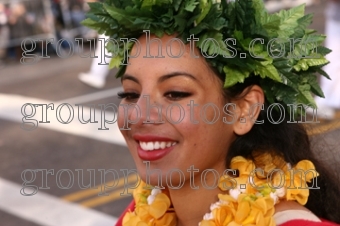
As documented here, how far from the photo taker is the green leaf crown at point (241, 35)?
2.66 meters

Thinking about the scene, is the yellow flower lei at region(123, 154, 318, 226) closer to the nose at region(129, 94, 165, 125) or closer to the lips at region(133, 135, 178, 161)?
the lips at region(133, 135, 178, 161)

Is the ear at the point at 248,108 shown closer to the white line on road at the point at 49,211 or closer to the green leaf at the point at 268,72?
the green leaf at the point at 268,72

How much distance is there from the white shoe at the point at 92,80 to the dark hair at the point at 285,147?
8.59m

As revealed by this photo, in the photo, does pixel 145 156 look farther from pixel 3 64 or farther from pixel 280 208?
pixel 3 64

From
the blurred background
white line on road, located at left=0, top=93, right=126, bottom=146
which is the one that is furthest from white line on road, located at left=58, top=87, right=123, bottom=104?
white line on road, located at left=0, top=93, right=126, bottom=146

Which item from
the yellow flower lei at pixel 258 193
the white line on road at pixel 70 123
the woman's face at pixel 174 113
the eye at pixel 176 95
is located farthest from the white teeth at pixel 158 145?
the white line on road at pixel 70 123

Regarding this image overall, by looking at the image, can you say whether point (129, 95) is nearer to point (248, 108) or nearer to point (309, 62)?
point (248, 108)

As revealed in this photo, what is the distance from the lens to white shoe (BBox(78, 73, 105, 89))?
11.3 m

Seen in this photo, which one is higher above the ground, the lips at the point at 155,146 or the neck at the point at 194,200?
the lips at the point at 155,146

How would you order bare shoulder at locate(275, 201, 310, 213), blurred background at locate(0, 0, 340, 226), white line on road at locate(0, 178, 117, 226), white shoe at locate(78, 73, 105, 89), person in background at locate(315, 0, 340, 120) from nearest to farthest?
bare shoulder at locate(275, 201, 310, 213) < white line on road at locate(0, 178, 117, 226) < blurred background at locate(0, 0, 340, 226) < person in background at locate(315, 0, 340, 120) < white shoe at locate(78, 73, 105, 89)

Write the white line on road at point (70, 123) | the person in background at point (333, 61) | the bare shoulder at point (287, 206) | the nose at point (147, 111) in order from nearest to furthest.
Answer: the nose at point (147, 111) → the bare shoulder at point (287, 206) → the person in background at point (333, 61) → the white line on road at point (70, 123)

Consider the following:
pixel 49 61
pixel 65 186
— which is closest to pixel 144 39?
pixel 65 186

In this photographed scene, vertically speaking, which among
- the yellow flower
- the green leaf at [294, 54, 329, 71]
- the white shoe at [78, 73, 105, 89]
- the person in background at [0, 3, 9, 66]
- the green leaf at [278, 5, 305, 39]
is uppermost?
the person in background at [0, 3, 9, 66]

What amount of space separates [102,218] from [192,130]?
357 cm
